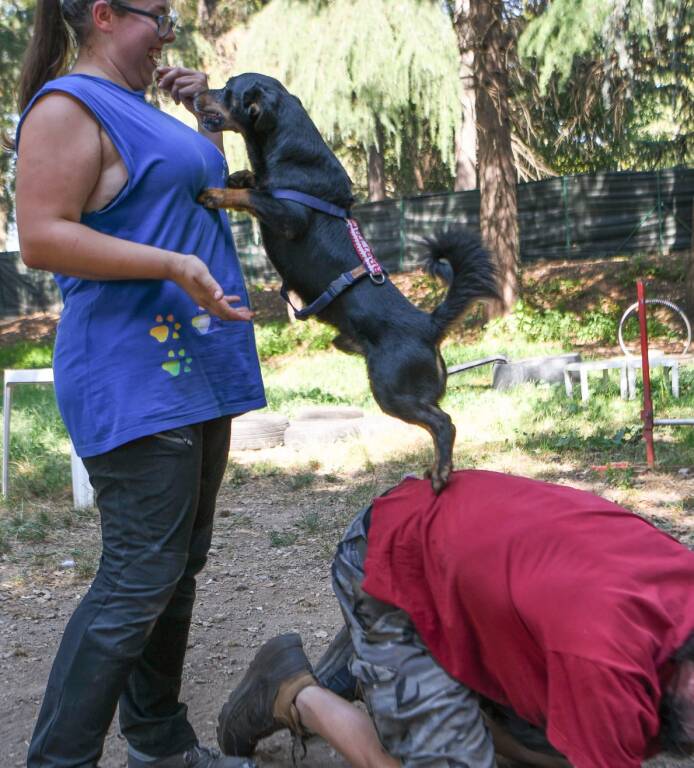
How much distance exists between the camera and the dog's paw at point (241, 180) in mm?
2668

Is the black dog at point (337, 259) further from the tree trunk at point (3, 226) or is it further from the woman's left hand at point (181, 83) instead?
the tree trunk at point (3, 226)

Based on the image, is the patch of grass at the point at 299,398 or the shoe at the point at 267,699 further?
the patch of grass at the point at 299,398

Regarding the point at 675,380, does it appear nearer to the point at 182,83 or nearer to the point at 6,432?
the point at 6,432

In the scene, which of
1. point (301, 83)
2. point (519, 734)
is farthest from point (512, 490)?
point (301, 83)

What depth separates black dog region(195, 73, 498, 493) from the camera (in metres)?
2.61

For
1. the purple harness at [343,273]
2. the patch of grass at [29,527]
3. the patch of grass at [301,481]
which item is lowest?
the patch of grass at [301,481]

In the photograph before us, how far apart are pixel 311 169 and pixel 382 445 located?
4497mm

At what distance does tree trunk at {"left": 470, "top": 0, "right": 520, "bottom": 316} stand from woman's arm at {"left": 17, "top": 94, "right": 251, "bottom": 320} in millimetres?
11400

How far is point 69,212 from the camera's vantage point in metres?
2.04

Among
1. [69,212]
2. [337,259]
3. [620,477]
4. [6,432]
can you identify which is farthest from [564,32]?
[69,212]

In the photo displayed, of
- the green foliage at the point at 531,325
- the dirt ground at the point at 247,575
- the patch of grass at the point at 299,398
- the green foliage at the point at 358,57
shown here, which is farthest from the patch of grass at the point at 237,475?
the green foliage at the point at 358,57

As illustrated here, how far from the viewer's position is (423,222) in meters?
20.2

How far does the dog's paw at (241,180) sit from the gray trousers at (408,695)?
113cm

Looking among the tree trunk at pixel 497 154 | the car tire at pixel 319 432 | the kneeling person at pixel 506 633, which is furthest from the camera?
the tree trunk at pixel 497 154
